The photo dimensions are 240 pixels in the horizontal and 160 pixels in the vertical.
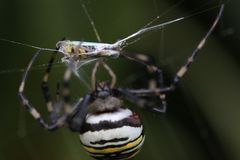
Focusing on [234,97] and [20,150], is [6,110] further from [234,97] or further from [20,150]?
[234,97]

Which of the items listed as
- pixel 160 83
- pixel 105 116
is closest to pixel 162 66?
pixel 160 83

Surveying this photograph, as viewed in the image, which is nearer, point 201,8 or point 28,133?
point 201,8

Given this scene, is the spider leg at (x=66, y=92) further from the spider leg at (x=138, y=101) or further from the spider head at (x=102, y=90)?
the spider leg at (x=138, y=101)

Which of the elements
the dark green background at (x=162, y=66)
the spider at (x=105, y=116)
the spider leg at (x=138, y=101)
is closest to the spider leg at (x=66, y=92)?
the spider at (x=105, y=116)

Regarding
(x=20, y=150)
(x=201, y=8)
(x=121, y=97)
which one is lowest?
(x=121, y=97)

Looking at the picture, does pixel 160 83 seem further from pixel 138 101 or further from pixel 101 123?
pixel 101 123

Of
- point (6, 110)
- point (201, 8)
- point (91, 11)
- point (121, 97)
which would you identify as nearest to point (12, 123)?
point (6, 110)

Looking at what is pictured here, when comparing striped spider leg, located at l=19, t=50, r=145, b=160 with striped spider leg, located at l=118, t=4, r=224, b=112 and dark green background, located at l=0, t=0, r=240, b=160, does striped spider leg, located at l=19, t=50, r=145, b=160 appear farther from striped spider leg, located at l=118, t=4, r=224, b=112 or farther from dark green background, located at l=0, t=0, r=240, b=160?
dark green background, located at l=0, t=0, r=240, b=160
